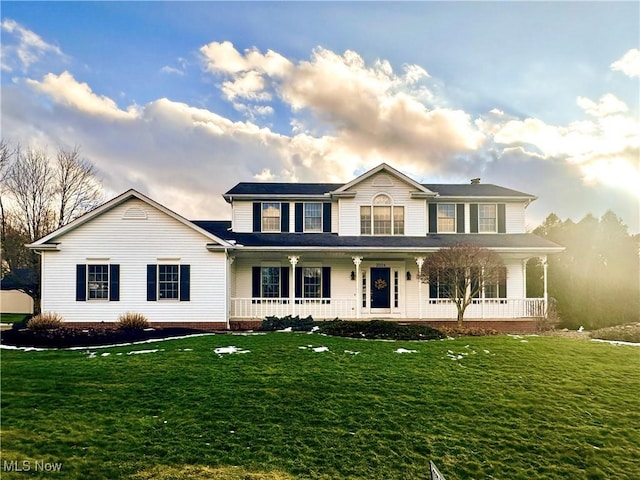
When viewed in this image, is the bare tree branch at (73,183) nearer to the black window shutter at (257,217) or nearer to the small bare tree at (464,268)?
the black window shutter at (257,217)

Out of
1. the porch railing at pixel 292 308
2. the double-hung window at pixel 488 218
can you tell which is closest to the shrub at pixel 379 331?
the porch railing at pixel 292 308

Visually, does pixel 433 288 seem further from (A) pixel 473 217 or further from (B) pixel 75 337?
(B) pixel 75 337

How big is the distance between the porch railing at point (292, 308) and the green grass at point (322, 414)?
6.45 metres

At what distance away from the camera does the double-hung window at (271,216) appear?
66.4 feet

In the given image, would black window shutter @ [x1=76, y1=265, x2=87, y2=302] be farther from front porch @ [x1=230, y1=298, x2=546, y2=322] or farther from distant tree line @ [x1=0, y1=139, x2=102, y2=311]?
distant tree line @ [x1=0, y1=139, x2=102, y2=311]

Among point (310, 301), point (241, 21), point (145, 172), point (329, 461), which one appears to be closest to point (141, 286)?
point (310, 301)

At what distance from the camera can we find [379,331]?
14422mm

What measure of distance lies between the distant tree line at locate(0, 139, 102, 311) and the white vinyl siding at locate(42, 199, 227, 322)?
32.3 feet

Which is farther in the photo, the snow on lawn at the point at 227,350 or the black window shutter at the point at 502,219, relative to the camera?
the black window shutter at the point at 502,219

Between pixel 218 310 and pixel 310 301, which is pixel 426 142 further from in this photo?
pixel 218 310

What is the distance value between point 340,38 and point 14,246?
2213 centimetres

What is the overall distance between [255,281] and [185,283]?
3.47 m

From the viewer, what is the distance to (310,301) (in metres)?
18.5

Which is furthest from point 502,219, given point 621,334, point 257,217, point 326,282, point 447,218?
point 257,217
